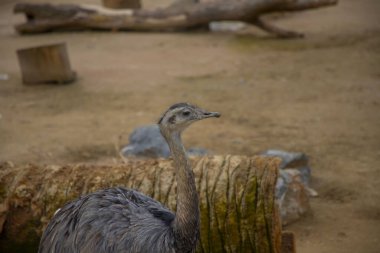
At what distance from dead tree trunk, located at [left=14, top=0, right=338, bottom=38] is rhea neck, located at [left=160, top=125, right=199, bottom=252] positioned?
754 centimetres

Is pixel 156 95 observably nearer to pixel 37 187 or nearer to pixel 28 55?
pixel 28 55

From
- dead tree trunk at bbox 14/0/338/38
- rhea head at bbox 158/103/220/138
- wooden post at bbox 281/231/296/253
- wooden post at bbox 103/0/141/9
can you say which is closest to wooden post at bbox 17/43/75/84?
dead tree trunk at bbox 14/0/338/38

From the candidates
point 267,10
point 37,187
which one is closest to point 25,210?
point 37,187

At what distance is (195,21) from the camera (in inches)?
470

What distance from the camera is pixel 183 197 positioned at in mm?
4004

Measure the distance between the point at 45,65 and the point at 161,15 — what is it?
2.84m

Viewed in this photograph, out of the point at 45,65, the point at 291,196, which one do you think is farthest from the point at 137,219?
the point at 45,65

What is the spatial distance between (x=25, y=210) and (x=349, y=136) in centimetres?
358

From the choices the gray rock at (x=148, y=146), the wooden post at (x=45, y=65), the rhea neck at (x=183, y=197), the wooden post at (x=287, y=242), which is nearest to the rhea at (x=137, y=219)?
the rhea neck at (x=183, y=197)

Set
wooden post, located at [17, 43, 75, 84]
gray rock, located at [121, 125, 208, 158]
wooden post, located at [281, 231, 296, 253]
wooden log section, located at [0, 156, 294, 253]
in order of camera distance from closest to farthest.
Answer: wooden log section, located at [0, 156, 294, 253], wooden post, located at [281, 231, 296, 253], gray rock, located at [121, 125, 208, 158], wooden post, located at [17, 43, 75, 84]

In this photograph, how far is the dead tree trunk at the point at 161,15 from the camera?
1141 cm

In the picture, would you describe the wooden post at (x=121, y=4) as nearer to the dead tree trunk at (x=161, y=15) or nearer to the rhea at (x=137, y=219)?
the dead tree trunk at (x=161, y=15)

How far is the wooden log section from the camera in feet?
15.5

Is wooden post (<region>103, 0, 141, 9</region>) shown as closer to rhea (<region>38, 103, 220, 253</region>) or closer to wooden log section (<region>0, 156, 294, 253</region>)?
wooden log section (<region>0, 156, 294, 253</region>)
